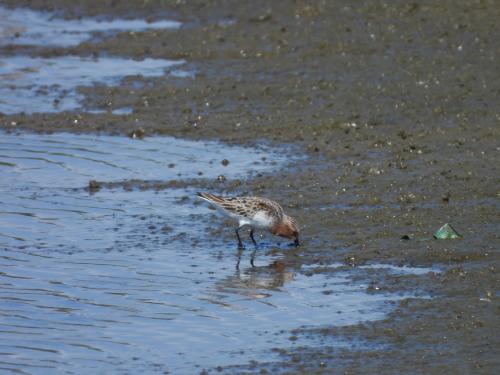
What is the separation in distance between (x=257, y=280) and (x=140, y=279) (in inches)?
43.6

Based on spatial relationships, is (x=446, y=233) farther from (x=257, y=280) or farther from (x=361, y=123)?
(x=361, y=123)

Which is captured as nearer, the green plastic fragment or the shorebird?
the green plastic fragment

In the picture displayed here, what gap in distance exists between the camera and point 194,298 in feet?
36.6

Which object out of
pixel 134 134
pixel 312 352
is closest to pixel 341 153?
pixel 134 134

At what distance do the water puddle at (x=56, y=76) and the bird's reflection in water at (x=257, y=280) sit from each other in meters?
7.14

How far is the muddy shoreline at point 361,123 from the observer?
10141mm

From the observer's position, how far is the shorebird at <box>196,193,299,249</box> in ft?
41.7

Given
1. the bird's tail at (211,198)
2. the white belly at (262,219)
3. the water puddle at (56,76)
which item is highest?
the water puddle at (56,76)

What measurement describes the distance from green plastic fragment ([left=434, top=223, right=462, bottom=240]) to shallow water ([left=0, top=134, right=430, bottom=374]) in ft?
3.00

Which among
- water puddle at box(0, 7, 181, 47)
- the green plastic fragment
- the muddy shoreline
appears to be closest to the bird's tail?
the muddy shoreline

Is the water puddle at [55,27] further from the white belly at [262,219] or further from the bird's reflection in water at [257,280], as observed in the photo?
the bird's reflection in water at [257,280]

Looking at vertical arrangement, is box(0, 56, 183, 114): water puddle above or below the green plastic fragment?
above

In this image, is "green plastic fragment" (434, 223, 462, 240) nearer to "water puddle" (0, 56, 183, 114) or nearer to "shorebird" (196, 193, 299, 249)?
"shorebird" (196, 193, 299, 249)

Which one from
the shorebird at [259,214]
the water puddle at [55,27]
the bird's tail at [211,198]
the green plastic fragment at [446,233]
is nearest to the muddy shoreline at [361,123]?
the green plastic fragment at [446,233]
